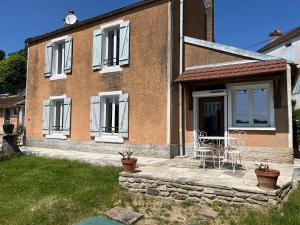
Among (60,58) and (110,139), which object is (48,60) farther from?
(110,139)

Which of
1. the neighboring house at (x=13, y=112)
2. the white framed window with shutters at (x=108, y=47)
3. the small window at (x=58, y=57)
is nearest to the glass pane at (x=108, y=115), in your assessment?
the white framed window with shutters at (x=108, y=47)

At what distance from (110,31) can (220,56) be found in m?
5.56

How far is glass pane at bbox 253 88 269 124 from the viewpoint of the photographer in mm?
9594

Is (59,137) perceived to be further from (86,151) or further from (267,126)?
(267,126)

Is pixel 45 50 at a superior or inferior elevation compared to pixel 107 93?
superior

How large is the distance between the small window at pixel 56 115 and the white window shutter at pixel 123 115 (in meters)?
4.58

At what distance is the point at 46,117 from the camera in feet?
49.0

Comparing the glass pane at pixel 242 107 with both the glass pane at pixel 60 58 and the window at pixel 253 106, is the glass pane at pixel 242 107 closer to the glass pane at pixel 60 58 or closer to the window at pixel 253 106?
the window at pixel 253 106

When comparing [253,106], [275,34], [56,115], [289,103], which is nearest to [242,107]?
[253,106]

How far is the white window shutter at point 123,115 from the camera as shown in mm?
11695

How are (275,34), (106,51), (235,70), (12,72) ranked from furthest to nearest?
(12,72) → (275,34) → (106,51) → (235,70)

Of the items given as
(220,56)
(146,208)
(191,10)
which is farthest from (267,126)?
(191,10)

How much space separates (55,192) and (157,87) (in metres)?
5.68

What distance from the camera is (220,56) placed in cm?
1068
